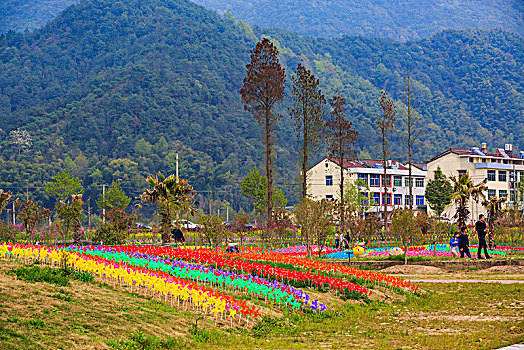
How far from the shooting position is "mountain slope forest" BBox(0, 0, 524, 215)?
360 ft

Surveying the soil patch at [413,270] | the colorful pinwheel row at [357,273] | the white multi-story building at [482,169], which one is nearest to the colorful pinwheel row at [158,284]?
the colorful pinwheel row at [357,273]

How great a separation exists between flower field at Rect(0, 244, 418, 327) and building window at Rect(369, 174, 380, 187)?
5958cm

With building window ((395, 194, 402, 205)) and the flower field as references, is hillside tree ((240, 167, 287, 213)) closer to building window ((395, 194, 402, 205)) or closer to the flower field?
building window ((395, 194, 402, 205))

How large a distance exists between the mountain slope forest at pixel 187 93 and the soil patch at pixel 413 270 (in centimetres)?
6244

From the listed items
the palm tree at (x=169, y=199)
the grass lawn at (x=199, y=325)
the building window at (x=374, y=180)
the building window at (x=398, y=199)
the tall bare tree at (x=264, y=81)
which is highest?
the tall bare tree at (x=264, y=81)

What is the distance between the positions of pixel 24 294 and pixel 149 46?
530 feet

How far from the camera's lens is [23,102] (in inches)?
5610

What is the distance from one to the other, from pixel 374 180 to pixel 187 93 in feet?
223

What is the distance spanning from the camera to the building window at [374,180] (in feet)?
260

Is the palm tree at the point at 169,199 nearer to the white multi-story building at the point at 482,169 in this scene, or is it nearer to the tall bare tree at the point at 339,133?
the tall bare tree at the point at 339,133

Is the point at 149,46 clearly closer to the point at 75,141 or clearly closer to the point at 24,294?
the point at 75,141

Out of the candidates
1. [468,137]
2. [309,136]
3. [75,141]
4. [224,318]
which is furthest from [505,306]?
[468,137]

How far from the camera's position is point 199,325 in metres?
11.5

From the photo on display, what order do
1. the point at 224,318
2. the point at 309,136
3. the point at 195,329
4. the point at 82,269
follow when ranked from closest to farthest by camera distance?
the point at 195,329 → the point at 224,318 → the point at 82,269 → the point at 309,136
